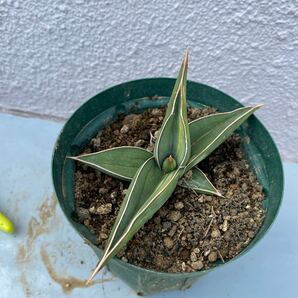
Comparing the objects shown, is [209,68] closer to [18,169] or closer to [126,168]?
[126,168]

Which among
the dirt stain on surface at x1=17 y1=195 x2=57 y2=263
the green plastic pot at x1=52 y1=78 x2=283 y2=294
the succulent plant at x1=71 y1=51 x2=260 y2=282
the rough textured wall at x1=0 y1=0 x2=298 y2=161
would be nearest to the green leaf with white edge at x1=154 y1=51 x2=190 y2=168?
the succulent plant at x1=71 y1=51 x2=260 y2=282

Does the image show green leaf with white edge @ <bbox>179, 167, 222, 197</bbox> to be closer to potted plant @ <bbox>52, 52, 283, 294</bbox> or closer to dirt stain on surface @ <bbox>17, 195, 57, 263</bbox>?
potted plant @ <bbox>52, 52, 283, 294</bbox>

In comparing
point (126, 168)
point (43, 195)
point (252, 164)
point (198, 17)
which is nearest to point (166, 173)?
point (126, 168)

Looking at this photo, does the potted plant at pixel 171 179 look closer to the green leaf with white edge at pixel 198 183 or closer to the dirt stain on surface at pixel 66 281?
the green leaf with white edge at pixel 198 183

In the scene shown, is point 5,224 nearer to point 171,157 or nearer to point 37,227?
point 37,227

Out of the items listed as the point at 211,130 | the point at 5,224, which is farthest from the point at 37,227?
the point at 211,130

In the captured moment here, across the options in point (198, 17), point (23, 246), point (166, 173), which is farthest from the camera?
point (23, 246)
